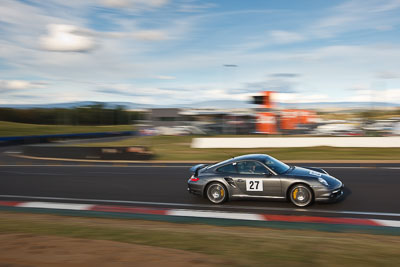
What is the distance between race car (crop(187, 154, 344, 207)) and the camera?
809 centimetres

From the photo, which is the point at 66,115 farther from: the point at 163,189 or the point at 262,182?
the point at 262,182

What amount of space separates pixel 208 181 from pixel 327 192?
106 inches

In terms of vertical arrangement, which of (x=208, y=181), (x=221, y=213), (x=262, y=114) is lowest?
(x=221, y=213)

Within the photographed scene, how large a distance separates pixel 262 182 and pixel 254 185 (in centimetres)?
20

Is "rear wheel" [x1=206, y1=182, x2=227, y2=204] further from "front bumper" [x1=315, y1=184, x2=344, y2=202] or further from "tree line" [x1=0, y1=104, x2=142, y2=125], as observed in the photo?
"tree line" [x1=0, y1=104, x2=142, y2=125]

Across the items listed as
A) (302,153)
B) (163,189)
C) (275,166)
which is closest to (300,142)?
(302,153)

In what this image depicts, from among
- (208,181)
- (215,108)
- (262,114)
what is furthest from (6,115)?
(208,181)

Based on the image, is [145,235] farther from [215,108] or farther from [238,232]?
[215,108]

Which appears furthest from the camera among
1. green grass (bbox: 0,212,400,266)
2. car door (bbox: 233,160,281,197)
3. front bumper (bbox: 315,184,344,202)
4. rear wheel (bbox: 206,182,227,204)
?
rear wheel (bbox: 206,182,227,204)

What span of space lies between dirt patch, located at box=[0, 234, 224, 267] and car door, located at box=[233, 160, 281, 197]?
13.0 feet

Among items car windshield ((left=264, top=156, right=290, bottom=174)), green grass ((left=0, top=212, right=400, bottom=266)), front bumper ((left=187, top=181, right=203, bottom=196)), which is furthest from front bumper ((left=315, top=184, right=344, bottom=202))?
front bumper ((left=187, top=181, right=203, bottom=196))

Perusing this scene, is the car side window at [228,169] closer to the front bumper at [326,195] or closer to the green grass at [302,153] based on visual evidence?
the front bumper at [326,195]

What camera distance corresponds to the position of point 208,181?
8.74 metres

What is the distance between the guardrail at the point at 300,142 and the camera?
20625 mm
